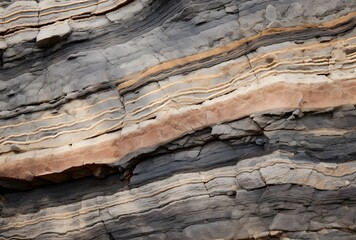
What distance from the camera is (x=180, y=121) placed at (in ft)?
14.1

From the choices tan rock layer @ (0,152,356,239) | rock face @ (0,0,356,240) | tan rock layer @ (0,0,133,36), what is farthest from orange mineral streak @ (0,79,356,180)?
tan rock layer @ (0,0,133,36)

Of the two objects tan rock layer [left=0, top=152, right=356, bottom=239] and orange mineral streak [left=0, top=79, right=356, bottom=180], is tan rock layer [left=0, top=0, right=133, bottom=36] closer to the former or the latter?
orange mineral streak [left=0, top=79, right=356, bottom=180]

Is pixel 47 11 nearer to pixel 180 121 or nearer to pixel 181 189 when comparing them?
pixel 180 121

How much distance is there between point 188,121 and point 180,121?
0.25ft

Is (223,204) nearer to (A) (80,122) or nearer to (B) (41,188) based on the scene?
(A) (80,122)

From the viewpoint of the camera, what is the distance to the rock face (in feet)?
12.6

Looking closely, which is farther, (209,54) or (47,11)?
(47,11)

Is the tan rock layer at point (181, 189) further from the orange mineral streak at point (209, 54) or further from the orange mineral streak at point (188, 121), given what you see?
the orange mineral streak at point (209, 54)

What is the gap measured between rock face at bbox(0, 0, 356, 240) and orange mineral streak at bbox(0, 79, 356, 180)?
0.04ft

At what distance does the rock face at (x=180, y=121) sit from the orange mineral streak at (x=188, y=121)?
11mm

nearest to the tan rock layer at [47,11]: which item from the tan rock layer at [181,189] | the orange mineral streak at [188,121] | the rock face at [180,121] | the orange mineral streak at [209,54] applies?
the rock face at [180,121]

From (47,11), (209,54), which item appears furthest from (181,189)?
(47,11)

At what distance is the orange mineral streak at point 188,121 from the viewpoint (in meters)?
3.96

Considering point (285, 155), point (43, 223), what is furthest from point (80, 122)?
point (285, 155)
